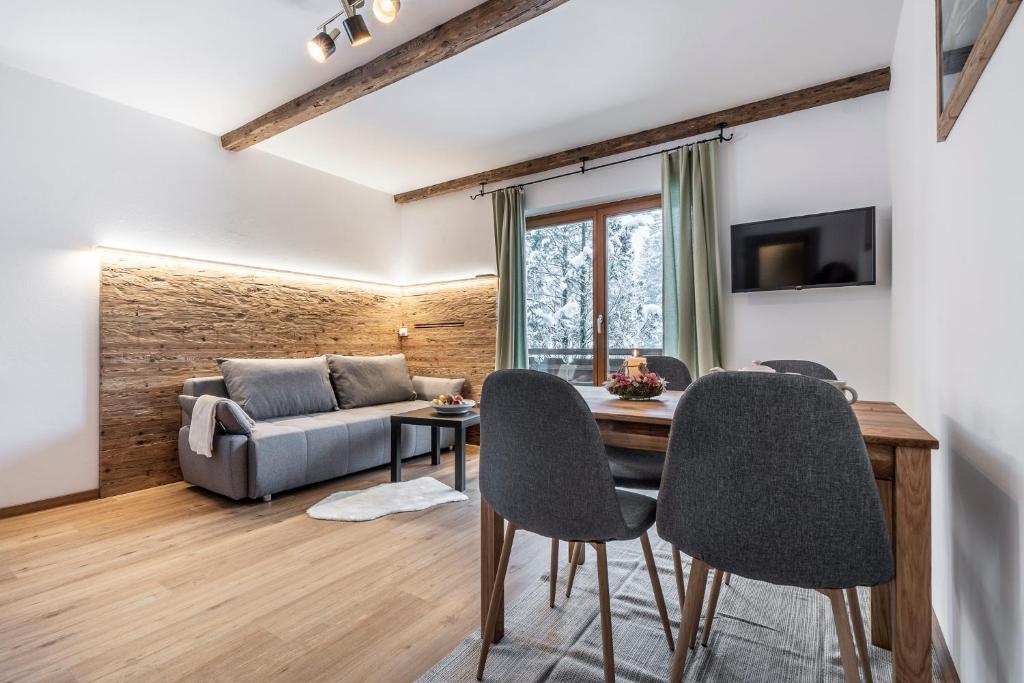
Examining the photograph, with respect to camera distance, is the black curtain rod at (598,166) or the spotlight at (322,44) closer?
the spotlight at (322,44)

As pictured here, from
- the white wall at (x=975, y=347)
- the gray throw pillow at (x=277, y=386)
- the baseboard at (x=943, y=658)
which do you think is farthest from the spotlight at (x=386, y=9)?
the baseboard at (x=943, y=658)

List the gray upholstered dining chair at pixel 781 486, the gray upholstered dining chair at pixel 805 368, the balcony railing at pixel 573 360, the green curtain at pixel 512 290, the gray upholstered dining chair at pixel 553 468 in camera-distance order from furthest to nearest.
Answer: the green curtain at pixel 512 290, the balcony railing at pixel 573 360, the gray upholstered dining chair at pixel 805 368, the gray upholstered dining chair at pixel 553 468, the gray upholstered dining chair at pixel 781 486

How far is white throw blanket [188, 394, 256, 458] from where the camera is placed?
3268mm

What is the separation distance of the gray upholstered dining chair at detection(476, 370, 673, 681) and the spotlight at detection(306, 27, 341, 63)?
2220 millimetres

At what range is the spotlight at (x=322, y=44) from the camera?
258cm

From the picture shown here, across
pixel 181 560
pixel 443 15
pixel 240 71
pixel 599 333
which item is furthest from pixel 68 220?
pixel 599 333

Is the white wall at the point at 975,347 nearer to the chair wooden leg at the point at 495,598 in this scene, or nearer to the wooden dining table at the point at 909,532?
the wooden dining table at the point at 909,532

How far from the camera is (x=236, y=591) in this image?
211cm

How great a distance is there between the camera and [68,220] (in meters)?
3.34

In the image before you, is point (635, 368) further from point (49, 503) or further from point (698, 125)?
point (49, 503)

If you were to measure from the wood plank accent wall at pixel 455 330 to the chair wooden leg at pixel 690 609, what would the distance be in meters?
3.70

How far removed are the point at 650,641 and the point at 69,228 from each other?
424 cm

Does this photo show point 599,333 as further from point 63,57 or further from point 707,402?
point 63,57

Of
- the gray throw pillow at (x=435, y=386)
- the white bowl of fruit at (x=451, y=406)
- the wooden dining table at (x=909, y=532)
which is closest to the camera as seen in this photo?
the wooden dining table at (x=909, y=532)
